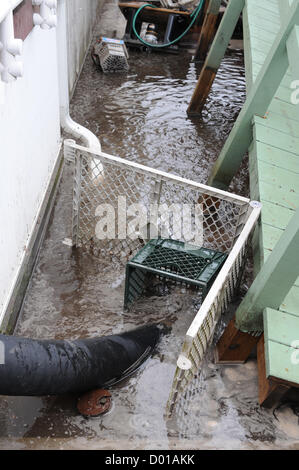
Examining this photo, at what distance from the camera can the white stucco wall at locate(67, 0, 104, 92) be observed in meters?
8.58

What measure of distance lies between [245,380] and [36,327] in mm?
2025

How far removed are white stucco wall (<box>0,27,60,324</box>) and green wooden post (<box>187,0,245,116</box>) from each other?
362cm

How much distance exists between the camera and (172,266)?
4.29m

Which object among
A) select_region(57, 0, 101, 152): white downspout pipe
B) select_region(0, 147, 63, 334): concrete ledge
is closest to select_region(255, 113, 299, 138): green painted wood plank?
select_region(57, 0, 101, 152): white downspout pipe

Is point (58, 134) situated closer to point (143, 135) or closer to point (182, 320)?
point (143, 135)

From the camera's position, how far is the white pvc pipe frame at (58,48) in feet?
9.94

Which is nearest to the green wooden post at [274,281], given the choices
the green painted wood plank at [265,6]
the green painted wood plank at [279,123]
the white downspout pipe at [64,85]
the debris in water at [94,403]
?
the debris in water at [94,403]

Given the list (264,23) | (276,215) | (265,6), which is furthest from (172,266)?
(265,6)

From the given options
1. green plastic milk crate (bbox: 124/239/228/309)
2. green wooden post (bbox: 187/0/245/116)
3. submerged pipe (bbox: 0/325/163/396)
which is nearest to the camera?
submerged pipe (bbox: 0/325/163/396)

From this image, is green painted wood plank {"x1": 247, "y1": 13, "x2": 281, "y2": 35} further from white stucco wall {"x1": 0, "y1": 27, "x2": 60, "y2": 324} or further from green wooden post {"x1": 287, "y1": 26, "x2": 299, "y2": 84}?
white stucco wall {"x1": 0, "y1": 27, "x2": 60, "y2": 324}

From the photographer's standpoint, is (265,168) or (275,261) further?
(265,168)

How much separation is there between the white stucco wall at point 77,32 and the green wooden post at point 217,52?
2573 mm
